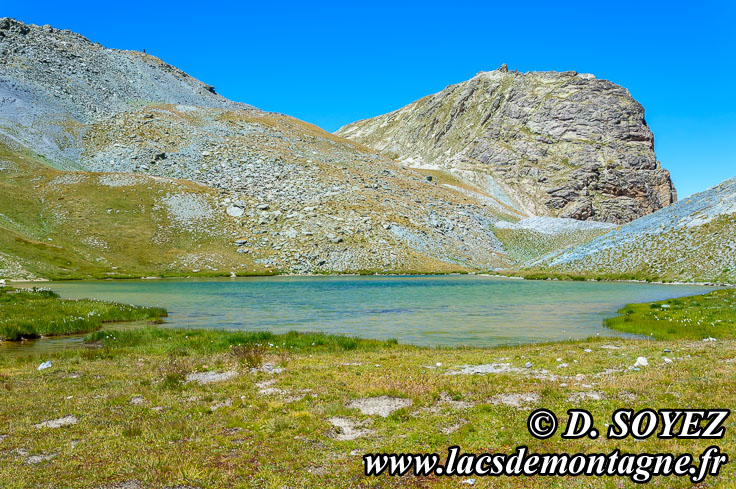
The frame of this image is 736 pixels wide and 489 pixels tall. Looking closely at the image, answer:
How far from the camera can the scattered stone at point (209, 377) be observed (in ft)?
61.9

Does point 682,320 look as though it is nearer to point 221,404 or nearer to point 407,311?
point 407,311

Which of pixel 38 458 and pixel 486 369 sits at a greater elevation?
pixel 486 369

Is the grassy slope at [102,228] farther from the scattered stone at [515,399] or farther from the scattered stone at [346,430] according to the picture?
the scattered stone at [515,399]

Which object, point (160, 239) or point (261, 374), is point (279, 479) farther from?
point (160, 239)

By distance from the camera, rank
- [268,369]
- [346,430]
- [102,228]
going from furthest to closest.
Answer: [102,228] < [268,369] < [346,430]

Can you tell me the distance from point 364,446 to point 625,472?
5.88 meters

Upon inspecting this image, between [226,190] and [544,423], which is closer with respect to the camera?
[544,423]

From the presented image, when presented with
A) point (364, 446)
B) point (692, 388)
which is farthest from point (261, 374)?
point (692, 388)

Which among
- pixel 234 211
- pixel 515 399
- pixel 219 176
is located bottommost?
pixel 515 399

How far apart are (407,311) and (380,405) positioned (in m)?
31.4

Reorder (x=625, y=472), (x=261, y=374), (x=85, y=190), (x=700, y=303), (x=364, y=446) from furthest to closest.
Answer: (x=85, y=190) < (x=700, y=303) < (x=261, y=374) < (x=364, y=446) < (x=625, y=472)

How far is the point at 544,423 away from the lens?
12555 millimetres

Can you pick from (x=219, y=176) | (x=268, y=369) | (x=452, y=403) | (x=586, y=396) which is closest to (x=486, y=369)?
(x=452, y=403)

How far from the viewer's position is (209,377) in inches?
770
